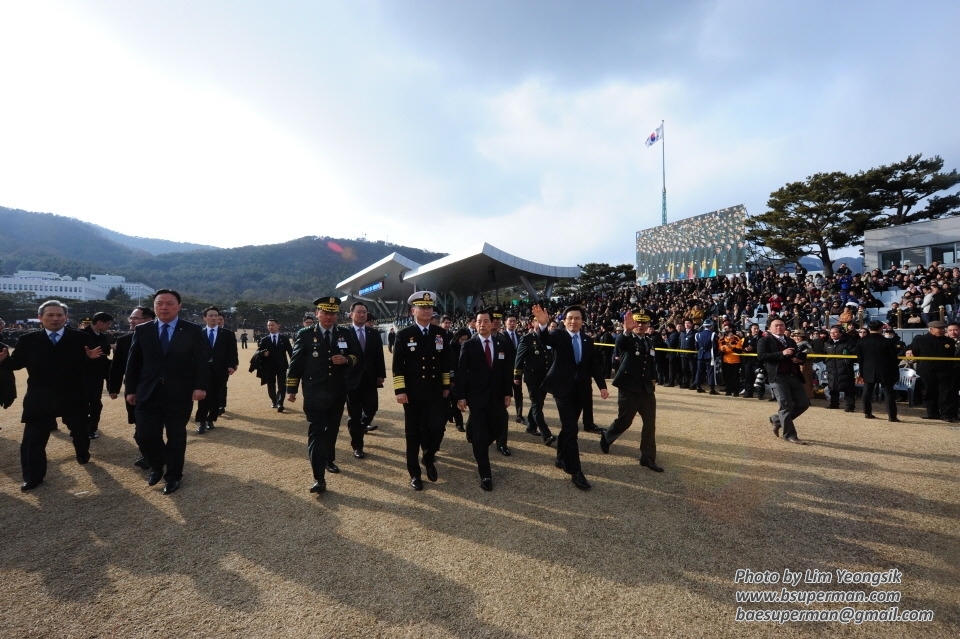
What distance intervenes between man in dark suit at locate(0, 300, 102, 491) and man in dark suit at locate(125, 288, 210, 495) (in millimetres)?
907

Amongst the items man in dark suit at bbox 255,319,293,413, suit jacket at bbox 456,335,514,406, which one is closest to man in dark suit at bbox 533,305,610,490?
suit jacket at bbox 456,335,514,406

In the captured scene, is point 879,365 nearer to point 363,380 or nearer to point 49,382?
point 363,380

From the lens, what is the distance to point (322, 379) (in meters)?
4.49

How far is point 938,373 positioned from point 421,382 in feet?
29.6

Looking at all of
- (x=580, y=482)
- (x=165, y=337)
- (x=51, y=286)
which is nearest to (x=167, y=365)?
(x=165, y=337)

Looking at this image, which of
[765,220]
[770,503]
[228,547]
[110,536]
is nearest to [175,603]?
[228,547]

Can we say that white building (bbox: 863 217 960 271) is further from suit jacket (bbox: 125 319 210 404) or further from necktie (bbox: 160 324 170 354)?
necktie (bbox: 160 324 170 354)

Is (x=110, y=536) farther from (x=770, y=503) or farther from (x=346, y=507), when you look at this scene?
(x=770, y=503)

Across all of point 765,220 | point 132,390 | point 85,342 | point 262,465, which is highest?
point 765,220

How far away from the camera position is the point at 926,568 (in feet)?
9.34

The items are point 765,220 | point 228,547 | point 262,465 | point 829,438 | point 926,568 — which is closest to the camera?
point 926,568

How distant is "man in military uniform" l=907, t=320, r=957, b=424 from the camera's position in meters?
7.25

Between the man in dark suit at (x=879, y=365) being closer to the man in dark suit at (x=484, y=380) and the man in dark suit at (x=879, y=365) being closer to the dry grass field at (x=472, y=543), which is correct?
the dry grass field at (x=472, y=543)

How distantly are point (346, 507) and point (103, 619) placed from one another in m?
1.74
